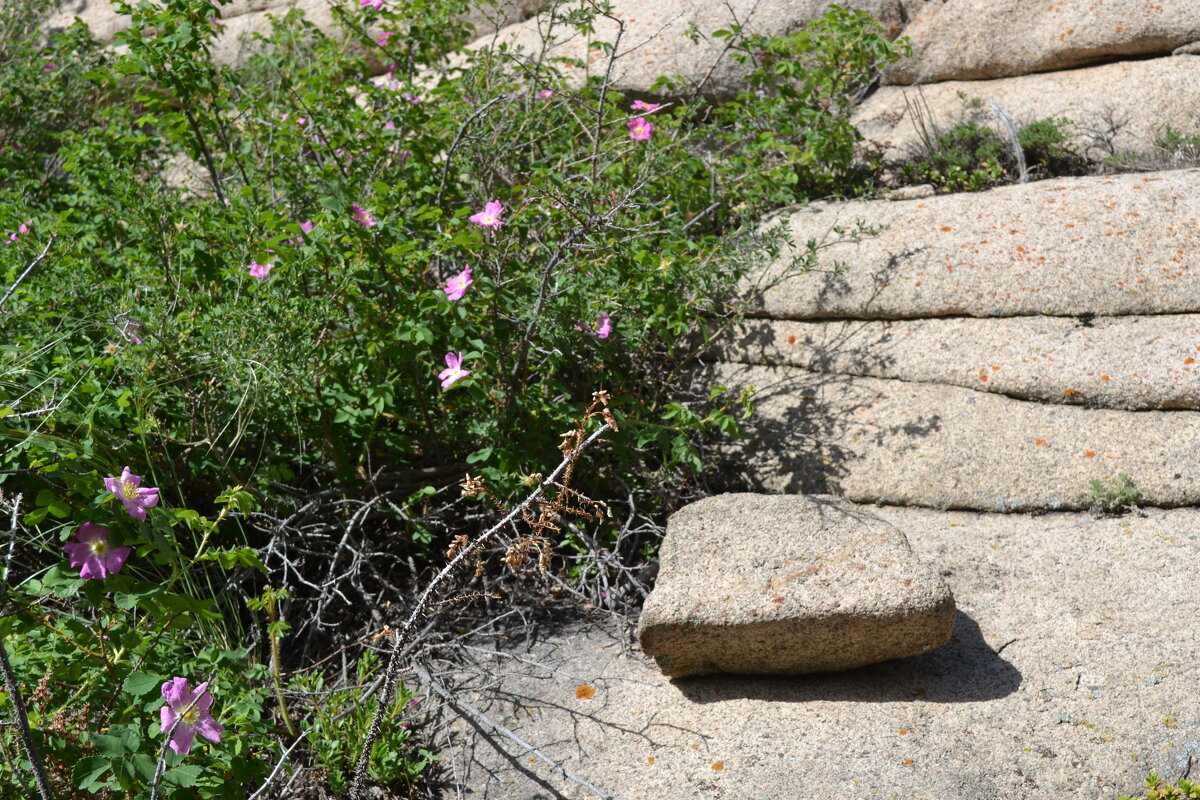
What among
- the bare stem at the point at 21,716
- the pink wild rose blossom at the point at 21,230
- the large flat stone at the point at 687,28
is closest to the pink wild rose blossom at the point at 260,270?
the pink wild rose blossom at the point at 21,230

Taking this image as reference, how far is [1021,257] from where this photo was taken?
13.2 ft

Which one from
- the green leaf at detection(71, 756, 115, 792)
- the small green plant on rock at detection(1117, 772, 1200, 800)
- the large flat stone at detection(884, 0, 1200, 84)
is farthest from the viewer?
the large flat stone at detection(884, 0, 1200, 84)

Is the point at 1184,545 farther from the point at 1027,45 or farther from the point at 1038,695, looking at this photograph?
the point at 1027,45

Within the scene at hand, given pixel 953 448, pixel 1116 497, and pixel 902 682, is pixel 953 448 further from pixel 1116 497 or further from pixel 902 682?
pixel 902 682

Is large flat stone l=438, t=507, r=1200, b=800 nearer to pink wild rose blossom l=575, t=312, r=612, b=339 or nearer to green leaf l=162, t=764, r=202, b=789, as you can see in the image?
green leaf l=162, t=764, r=202, b=789

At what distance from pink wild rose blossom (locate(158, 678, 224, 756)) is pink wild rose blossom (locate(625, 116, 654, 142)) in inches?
106

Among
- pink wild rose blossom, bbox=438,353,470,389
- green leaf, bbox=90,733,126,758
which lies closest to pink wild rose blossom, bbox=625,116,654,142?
pink wild rose blossom, bbox=438,353,470,389

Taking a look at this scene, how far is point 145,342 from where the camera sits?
3084mm

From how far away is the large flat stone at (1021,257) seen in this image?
12.8 ft

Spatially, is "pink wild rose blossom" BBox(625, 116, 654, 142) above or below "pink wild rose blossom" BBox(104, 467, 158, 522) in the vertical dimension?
below

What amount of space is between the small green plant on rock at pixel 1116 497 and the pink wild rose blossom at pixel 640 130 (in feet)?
6.85

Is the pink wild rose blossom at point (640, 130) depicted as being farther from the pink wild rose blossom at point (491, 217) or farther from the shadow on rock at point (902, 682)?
the shadow on rock at point (902, 682)

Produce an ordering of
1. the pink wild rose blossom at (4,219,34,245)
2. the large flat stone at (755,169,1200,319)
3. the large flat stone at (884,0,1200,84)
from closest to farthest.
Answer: the pink wild rose blossom at (4,219,34,245) < the large flat stone at (755,169,1200,319) < the large flat stone at (884,0,1200,84)

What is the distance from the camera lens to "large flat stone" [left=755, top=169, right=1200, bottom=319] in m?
3.90
